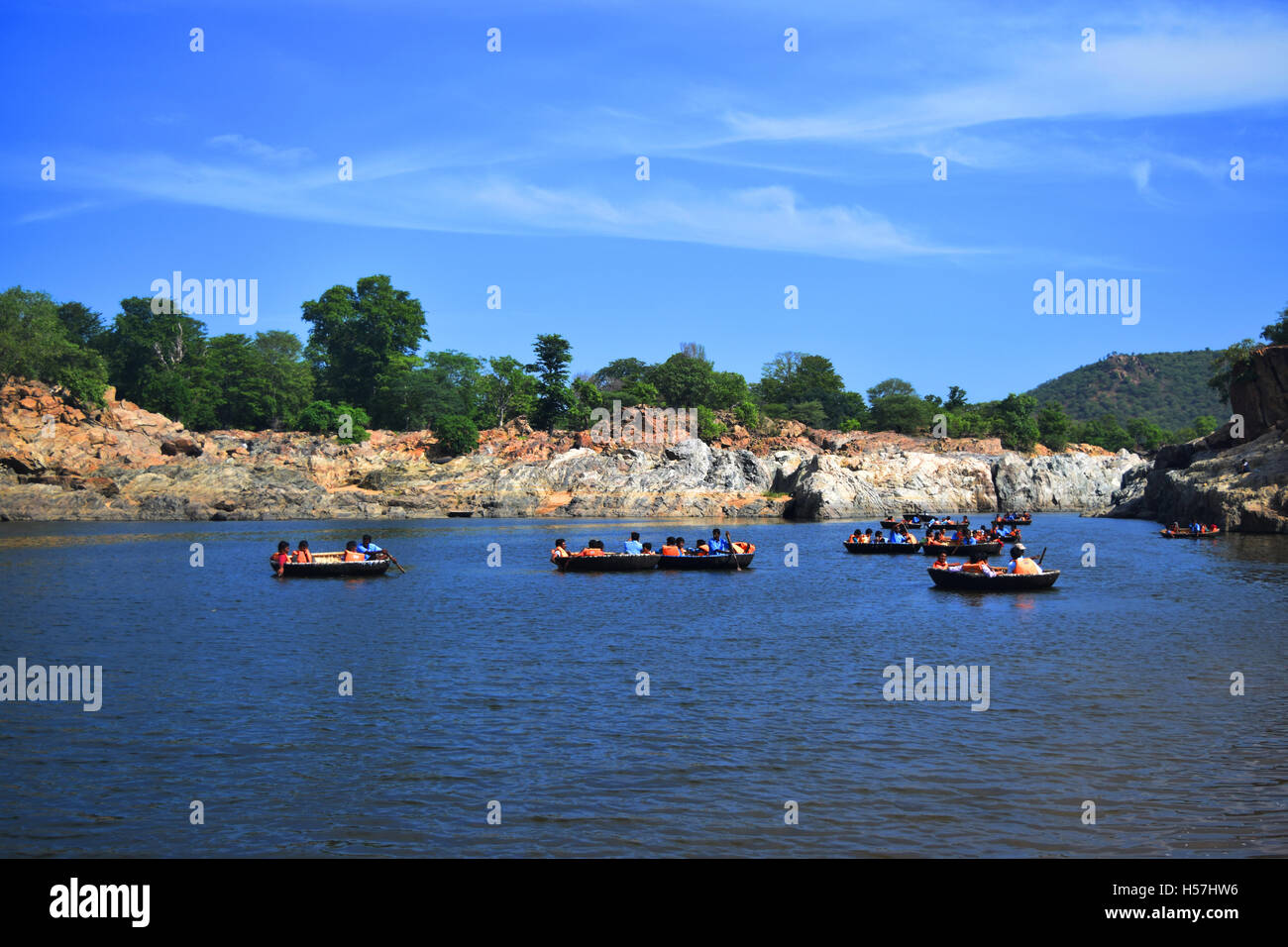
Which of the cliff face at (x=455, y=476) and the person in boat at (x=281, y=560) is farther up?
the cliff face at (x=455, y=476)

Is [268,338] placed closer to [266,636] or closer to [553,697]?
[266,636]

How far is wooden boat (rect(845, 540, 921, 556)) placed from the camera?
5584cm

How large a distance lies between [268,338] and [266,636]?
126 m

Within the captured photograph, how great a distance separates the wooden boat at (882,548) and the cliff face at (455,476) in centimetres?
3464

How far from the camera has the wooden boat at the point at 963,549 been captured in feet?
178

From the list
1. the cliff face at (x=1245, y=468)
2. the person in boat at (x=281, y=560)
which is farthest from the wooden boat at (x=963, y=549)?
the person in boat at (x=281, y=560)

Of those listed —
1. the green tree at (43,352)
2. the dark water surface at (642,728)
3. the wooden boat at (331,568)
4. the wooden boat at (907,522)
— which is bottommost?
the dark water surface at (642,728)

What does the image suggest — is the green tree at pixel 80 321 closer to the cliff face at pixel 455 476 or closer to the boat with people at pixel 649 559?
the cliff face at pixel 455 476

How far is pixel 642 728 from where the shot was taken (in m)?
16.5

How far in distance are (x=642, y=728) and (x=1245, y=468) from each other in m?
72.2

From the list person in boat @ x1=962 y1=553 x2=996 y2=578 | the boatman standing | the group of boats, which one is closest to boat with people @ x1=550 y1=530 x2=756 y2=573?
the boatman standing

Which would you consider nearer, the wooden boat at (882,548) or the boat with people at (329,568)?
the boat with people at (329,568)

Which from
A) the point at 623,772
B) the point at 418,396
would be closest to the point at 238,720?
the point at 623,772

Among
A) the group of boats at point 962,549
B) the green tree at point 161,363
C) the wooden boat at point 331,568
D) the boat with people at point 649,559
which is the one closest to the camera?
the group of boats at point 962,549
